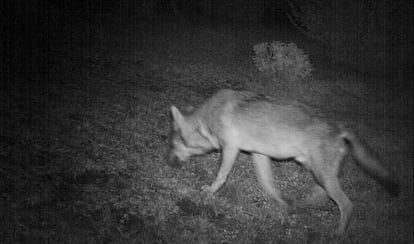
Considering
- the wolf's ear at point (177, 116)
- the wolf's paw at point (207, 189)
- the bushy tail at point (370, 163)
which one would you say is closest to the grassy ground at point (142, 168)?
the wolf's paw at point (207, 189)

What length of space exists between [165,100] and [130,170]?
4039mm

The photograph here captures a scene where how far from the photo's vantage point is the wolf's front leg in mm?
5902

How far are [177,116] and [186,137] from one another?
450 millimetres

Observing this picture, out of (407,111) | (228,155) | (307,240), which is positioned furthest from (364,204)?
(407,111)

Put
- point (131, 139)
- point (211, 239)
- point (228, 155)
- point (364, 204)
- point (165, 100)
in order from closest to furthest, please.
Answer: point (211, 239), point (228, 155), point (364, 204), point (131, 139), point (165, 100)

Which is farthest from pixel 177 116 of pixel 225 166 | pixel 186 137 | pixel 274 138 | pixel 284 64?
pixel 284 64

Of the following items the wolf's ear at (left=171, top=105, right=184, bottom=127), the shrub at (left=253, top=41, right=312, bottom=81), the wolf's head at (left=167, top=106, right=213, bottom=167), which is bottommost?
the shrub at (left=253, top=41, right=312, bottom=81)

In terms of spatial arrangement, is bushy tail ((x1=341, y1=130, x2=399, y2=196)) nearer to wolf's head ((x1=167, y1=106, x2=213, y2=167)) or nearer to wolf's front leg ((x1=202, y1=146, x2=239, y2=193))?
wolf's front leg ((x1=202, y1=146, x2=239, y2=193))

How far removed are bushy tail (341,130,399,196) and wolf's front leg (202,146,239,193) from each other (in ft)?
6.18

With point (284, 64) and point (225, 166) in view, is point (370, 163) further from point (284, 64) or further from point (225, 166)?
point (284, 64)

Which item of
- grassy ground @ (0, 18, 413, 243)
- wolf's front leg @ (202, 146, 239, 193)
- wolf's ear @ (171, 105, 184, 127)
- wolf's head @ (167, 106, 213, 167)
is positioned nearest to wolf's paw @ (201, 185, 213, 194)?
wolf's front leg @ (202, 146, 239, 193)

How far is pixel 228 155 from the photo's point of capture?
592cm

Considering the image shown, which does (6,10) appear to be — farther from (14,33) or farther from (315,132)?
(315,132)

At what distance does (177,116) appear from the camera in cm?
643
